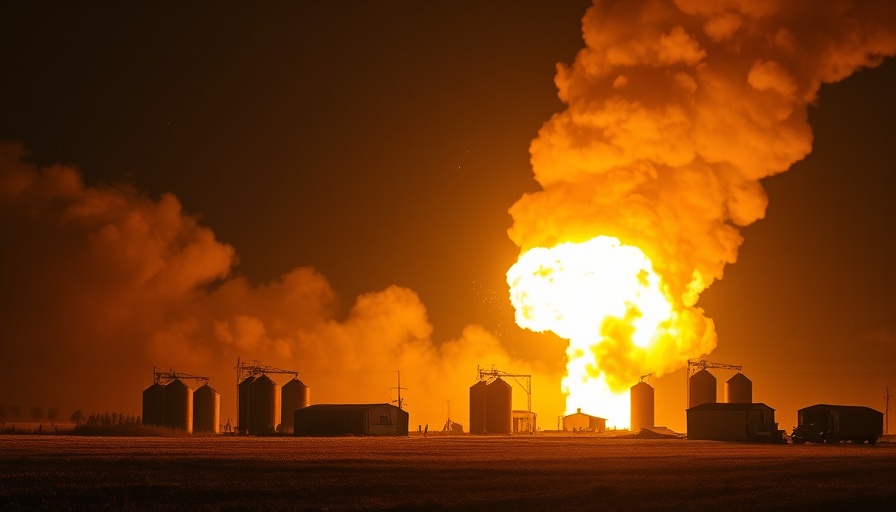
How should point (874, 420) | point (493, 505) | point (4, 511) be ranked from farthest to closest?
point (874, 420) < point (493, 505) < point (4, 511)

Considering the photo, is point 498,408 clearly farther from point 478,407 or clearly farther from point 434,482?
point 434,482

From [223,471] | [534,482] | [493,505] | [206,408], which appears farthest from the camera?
[206,408]

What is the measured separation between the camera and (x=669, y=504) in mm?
42094

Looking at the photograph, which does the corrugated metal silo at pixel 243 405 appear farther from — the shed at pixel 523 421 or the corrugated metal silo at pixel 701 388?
the corrugated metal silo at pixel 701 388

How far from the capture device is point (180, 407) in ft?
483

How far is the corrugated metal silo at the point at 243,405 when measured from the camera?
479 feet

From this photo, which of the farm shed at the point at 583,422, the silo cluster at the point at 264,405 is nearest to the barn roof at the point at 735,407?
the farm shed at the point at 583,422

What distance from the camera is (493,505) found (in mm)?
41469

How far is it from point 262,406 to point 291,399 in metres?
8.13

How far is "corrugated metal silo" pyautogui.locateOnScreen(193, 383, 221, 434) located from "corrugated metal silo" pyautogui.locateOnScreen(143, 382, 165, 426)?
4.45 metres

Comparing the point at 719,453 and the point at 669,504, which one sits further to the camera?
the point at 719,453

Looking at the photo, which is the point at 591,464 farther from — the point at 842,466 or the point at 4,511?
the point at 4,511

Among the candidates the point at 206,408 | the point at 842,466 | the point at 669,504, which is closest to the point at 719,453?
the point at 842,466

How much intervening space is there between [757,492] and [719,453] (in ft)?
110
